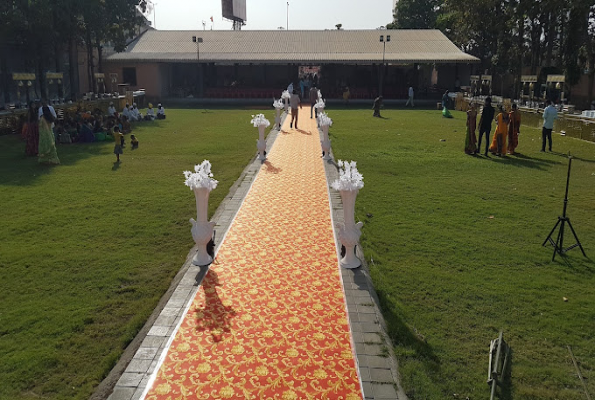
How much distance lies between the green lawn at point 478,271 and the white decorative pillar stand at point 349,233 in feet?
1.00

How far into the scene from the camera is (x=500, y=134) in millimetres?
13883

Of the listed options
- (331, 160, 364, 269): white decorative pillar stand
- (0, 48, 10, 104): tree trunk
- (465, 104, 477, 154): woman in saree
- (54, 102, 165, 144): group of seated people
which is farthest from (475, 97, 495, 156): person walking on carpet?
(0, 48, 10, 104): tree trunk

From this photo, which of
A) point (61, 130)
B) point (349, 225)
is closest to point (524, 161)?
point (349, 225)

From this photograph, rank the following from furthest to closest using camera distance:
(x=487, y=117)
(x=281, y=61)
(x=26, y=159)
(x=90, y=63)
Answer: (x=281, y=61) < (x=90, y=63) < (x=487, y=117) < (x=26, y=159)

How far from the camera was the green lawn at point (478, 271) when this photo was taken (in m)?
4.25

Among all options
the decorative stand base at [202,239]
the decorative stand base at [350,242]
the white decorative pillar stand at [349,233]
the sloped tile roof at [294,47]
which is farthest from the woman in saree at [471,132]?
the sloped tile roof at [294,47]

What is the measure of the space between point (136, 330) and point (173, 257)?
189cm

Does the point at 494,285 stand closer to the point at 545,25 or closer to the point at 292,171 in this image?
the point at 292,171

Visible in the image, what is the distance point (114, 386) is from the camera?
3980 mm

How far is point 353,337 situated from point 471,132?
10.8 metres

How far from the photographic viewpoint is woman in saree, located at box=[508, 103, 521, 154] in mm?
13805

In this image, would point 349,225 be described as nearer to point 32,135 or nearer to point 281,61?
point 32,135

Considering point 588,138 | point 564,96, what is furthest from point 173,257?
point 564,96

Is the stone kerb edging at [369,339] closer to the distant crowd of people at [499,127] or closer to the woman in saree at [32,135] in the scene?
the distant crowd of people at [499,127]
